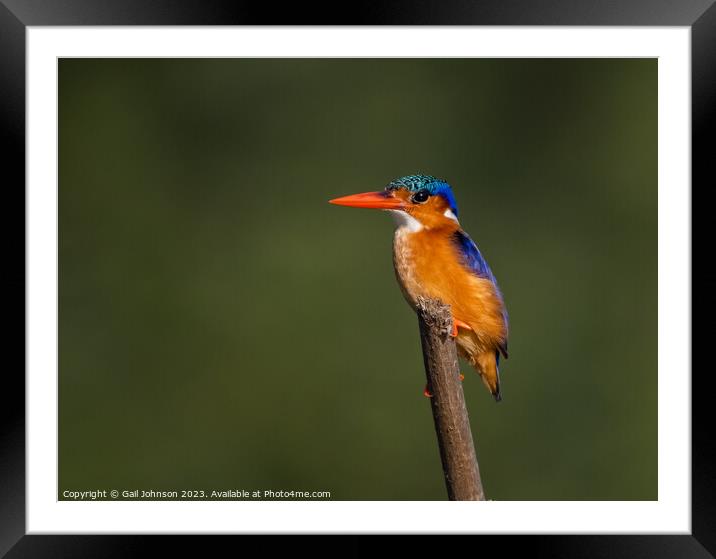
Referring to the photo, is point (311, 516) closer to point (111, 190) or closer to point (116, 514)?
point (116, 514)

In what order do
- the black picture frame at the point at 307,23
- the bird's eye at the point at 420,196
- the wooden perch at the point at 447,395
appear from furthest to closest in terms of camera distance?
the bird's eye at the point at 420,196, the black picture frame at the point at 307,23, the wooden perch at the point at 447,395

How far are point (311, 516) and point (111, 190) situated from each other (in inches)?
143

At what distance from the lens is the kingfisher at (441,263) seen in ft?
9.96

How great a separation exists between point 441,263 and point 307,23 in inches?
43.1

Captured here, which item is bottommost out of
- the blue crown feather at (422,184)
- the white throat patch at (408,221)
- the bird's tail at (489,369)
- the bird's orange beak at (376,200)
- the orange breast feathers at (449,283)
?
the bird's tail at (489,369)

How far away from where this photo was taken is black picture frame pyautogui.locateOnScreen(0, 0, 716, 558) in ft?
8.10

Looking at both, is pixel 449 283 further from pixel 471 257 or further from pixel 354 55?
pixel 354 55

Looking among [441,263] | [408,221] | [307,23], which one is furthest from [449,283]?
[307,23]

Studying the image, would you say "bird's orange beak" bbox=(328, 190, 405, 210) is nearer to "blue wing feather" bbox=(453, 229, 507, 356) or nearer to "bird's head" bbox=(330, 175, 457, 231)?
"bird's head" bbox=(330, 175, 457, 231)

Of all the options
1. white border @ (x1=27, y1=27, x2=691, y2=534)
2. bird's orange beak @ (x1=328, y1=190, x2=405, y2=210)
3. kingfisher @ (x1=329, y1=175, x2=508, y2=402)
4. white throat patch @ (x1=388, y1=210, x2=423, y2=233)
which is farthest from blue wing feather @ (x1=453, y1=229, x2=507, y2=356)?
white border @ (x1=27, y1=27, x2=691, y2=534)

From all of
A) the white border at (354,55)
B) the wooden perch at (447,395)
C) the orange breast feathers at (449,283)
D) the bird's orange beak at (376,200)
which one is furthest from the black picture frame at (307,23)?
the orange breast feathers at (449,283)

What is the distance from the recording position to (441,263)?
3053mm

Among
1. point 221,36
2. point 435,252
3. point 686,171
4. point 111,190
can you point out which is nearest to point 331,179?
point 111,190

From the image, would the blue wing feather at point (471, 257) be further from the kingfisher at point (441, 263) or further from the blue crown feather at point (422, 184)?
the blue crown feather at point (422, 184)
